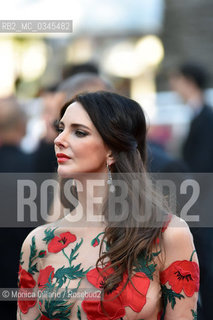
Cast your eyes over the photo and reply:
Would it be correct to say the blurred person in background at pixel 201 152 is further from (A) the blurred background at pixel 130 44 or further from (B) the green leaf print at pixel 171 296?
(A) the blurred background at pixel 130 44

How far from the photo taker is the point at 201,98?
6.41 meters

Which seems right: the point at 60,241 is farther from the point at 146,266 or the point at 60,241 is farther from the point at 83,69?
the point at 83,69

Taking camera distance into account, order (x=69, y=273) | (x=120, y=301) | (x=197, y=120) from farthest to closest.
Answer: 1. (x=197, y=120)
2. (x=69, y=273)
3. (x=120, y=301)

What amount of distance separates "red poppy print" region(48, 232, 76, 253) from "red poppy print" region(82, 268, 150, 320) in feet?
0.91

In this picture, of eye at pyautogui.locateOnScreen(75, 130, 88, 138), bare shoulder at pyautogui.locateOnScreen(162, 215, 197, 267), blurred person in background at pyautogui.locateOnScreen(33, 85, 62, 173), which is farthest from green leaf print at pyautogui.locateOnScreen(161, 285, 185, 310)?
blurred person in background at pyautogui.locateOnScreen(33, 85, 62, 173)

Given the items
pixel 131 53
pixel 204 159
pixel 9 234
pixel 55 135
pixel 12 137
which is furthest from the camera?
pixel 131 53

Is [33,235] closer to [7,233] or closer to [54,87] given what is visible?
[7,233]

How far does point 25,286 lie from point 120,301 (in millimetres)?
462

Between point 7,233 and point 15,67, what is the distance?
8257 millimetres

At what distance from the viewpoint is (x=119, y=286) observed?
2582 mm

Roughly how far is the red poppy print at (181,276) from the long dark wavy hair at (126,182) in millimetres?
113

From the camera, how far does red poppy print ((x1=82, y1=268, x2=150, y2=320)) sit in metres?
2.56

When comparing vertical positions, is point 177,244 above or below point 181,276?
above

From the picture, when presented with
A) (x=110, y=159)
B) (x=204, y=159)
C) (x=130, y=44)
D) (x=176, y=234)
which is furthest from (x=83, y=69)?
(x=130, y=44)
